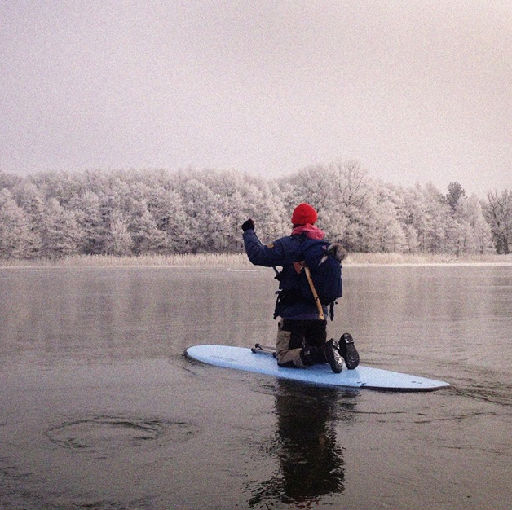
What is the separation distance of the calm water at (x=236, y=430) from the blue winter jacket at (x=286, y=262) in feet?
2.89

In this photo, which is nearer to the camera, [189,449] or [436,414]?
[189,449]

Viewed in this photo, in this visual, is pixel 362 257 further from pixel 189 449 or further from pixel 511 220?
pixel 189 449

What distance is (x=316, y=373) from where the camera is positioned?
718cm

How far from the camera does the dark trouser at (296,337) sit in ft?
24.8

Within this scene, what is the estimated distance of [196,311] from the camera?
14812 mm

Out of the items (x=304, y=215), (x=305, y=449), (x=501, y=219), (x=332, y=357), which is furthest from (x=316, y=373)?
(x=501, y=219)

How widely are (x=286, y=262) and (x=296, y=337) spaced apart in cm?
81

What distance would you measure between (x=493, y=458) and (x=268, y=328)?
7.45 metres

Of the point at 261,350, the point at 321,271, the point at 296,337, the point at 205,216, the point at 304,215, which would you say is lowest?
the point at 261,350

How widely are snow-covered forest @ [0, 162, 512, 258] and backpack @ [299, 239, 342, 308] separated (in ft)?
180

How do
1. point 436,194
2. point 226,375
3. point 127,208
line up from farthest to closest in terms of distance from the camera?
1. point 436,194
2. point 127,208
3. point 226,375

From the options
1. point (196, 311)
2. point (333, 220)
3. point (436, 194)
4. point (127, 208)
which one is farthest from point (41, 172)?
point (196, 311)

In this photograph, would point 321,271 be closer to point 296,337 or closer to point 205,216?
point 296,337

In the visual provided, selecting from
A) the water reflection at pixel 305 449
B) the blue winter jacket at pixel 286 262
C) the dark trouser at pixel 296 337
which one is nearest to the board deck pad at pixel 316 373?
the dark trouser at pixel 296 337
